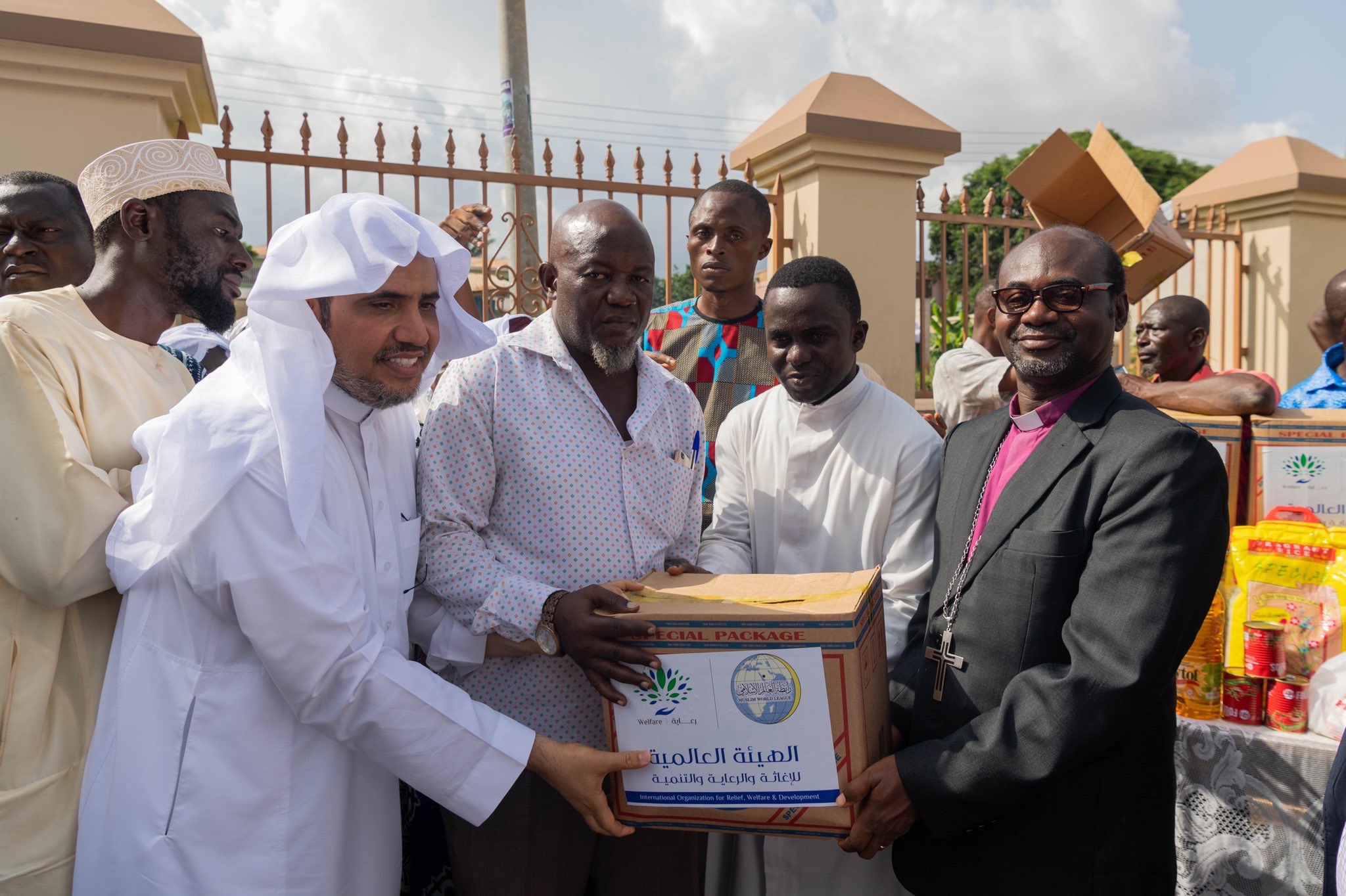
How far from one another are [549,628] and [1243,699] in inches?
85.1

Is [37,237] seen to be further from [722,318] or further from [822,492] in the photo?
[822,492]

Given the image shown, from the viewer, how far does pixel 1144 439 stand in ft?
6.61

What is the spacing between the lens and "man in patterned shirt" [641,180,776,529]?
13.0ft

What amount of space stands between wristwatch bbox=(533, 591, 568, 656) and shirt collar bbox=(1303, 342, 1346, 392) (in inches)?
155

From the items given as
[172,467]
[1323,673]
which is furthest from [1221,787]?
[172,467]

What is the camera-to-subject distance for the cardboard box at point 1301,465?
2.99 metres

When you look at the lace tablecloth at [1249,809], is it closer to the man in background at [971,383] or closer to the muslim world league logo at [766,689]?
the muslim world league logo at [766,689]

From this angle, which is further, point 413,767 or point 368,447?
point 368,447

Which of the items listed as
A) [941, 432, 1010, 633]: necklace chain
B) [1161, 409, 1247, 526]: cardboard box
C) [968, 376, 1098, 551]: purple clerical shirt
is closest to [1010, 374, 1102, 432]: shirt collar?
[968, 376, 1098, 551]: purple clerical shirt

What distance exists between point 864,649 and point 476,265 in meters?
14.2

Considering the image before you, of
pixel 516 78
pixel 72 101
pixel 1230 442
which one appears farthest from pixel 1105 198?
pixel 516 78

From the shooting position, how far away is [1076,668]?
1968mm

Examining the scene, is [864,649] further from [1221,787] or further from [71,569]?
[71,569]

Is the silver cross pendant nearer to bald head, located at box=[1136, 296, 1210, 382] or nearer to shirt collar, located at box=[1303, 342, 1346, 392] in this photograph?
shirt collar, located at box=[1303, 342, 1346, 392]
